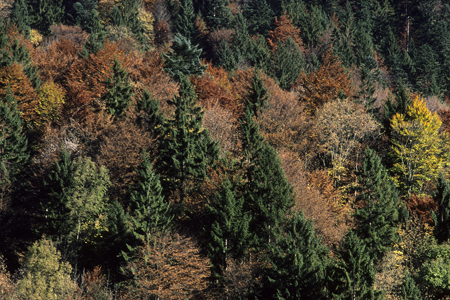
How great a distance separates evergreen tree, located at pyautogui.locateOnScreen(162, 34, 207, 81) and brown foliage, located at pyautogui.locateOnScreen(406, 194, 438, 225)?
105 feet

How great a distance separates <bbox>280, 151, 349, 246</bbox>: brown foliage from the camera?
4441 cm

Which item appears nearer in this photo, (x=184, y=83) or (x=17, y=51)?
(x=184, y=83)

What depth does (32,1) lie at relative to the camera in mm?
102750

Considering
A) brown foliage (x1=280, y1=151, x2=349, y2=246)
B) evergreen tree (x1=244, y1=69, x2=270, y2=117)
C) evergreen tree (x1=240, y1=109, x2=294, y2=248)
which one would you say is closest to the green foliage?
evergreen tree (x1=240, y1=109, x2=294, y2=248)

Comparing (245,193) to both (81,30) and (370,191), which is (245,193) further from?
(81,30)

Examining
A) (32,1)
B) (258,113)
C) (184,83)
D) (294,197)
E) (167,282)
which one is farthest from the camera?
(32,1)

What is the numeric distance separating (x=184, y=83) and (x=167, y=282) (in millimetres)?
23651

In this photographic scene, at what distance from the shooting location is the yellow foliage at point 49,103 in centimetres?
6003

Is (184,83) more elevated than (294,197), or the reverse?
(184,83)

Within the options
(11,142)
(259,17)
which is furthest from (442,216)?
(259,17)

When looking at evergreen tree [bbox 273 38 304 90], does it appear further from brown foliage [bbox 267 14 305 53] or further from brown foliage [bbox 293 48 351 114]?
brown foliage [bbox 293 48 351 114]

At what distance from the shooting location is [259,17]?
110 meters

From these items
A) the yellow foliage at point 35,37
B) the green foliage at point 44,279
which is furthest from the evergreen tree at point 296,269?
the yellow foliage at point 35,37

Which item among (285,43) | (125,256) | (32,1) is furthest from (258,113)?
(32,1)
